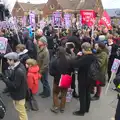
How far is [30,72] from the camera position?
617 centimetres

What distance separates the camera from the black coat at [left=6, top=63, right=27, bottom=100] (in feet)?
15.1

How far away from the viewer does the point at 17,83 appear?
4621mm

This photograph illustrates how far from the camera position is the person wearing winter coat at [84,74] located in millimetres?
5535

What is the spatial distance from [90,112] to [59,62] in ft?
4.80

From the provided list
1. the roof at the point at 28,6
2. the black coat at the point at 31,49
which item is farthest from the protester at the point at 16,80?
the roof at the point at 28,6

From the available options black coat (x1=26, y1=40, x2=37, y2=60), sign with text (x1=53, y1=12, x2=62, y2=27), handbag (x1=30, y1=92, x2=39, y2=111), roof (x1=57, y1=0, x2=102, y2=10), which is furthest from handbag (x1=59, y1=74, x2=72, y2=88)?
roof (x1=57, y1=0, x2=102, y2=10)

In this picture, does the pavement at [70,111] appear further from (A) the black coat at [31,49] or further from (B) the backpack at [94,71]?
(A) the black coat at [31,49]

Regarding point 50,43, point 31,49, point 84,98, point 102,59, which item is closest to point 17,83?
point 84,98

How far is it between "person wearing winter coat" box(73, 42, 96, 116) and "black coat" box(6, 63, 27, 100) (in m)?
1.33

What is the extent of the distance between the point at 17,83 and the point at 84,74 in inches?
67.6

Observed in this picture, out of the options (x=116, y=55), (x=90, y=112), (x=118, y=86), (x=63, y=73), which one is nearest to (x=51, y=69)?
(x=63, y=73)

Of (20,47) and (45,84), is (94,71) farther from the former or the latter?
(20,47)

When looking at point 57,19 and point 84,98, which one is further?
point 57,19

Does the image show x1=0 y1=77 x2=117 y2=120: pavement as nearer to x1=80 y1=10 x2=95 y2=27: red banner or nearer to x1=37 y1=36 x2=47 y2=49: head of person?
x1=37 y1=36 x2=47 y2=49: head of person
